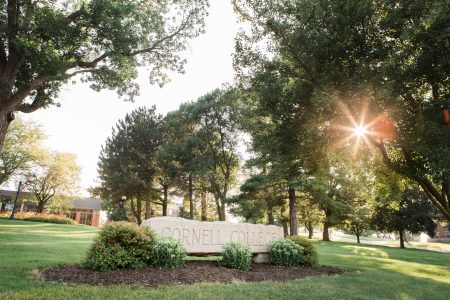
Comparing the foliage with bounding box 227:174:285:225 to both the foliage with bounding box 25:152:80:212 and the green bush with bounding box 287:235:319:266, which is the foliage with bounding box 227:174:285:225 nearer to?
the green bush with bounding box 287:235:319:266

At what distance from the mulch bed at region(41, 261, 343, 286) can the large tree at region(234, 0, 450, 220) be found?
5339 millimetres

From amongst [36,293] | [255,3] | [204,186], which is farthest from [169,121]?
[36,293]

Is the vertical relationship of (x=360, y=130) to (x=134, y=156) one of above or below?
below

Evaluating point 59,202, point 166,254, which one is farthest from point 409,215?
point 59,202

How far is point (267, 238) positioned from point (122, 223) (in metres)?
6.14

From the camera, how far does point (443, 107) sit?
400 inches

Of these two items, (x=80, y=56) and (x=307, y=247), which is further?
(x=80, y=56)

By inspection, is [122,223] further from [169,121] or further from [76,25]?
[169,121]

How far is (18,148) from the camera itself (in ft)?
144

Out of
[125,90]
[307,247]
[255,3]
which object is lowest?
[307,247]

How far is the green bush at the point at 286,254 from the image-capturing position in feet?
39.4

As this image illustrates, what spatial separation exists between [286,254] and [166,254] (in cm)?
498

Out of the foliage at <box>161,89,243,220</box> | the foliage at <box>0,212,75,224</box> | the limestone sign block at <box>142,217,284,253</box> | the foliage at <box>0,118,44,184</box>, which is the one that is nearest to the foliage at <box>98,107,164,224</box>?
the foliage at <box>161,89,243,220</box>

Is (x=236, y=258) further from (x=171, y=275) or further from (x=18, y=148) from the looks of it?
(x=18, y=148)
